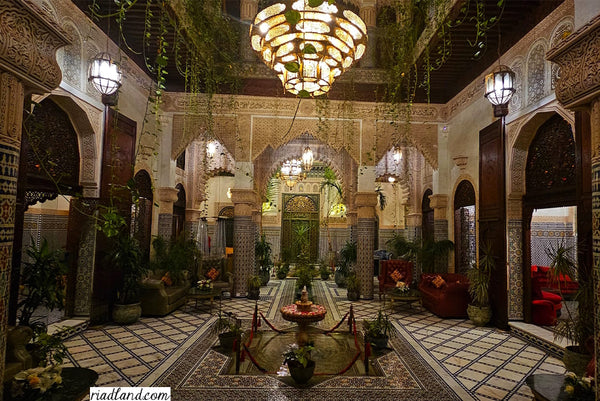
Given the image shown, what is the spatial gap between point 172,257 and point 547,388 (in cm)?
649

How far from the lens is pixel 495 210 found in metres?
6.04

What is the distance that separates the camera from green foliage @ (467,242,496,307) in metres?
5.92

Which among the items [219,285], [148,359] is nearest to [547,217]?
[219,285]

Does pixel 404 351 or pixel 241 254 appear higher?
pixel 241 254

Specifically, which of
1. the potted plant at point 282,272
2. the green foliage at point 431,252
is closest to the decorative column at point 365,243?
the green foliage at point 431,252

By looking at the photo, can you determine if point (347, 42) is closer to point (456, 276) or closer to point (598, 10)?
point (598, 10)

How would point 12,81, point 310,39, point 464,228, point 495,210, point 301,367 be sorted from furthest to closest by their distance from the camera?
point 464,228 → point 495,210 → point 301,367 → point 310,39 → point 12,81

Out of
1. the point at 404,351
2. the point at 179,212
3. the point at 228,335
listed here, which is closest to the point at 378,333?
the point at 404,351

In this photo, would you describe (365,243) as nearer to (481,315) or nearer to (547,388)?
(481,315)

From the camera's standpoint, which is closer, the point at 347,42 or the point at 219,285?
the point at 347,42

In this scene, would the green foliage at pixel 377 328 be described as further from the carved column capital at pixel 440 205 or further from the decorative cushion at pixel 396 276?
the carved column capital at pixel 440 205

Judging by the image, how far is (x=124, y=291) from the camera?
19.3 ft

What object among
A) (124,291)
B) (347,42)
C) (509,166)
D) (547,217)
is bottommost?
(124,291)

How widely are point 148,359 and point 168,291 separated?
2637mm
